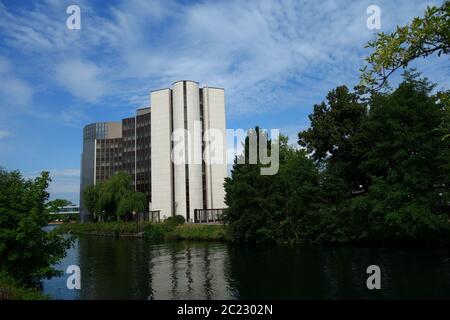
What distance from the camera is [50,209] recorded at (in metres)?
20.1

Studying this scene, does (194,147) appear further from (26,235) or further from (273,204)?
(26,235)

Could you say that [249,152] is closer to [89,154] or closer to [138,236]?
[138,236]

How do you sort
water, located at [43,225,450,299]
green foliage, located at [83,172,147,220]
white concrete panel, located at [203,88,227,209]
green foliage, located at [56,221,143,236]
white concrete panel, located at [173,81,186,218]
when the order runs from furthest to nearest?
white concrete panel, located at [203,88,227,209], white concrete panel, located at [173,81,186,218], green foliage, located at [83,172,147,220], green foliage, located at [56,221,143,236], water, located at [43,225,450,299]

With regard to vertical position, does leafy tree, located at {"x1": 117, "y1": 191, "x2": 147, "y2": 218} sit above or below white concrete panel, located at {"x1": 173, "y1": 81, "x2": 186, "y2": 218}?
below

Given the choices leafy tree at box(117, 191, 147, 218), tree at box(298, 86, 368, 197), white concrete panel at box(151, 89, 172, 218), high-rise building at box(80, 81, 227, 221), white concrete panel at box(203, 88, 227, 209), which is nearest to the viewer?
tree at box(298, 86, 368, 197)

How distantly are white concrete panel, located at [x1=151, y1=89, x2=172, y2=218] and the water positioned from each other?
57.6m

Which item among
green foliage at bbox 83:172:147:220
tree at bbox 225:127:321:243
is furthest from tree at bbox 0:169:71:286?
green foliage at bbox 83:172:147:220

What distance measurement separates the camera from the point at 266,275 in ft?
83.8

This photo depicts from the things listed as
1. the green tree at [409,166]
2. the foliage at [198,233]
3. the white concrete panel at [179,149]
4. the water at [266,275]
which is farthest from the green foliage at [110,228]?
the green tree at [409,166]

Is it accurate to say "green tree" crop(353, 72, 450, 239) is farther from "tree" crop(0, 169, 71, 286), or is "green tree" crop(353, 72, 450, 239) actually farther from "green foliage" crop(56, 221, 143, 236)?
"green foliage" crop(56, 221, 143, 236)

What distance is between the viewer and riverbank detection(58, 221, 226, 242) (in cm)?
5661

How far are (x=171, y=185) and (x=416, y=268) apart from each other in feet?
247
